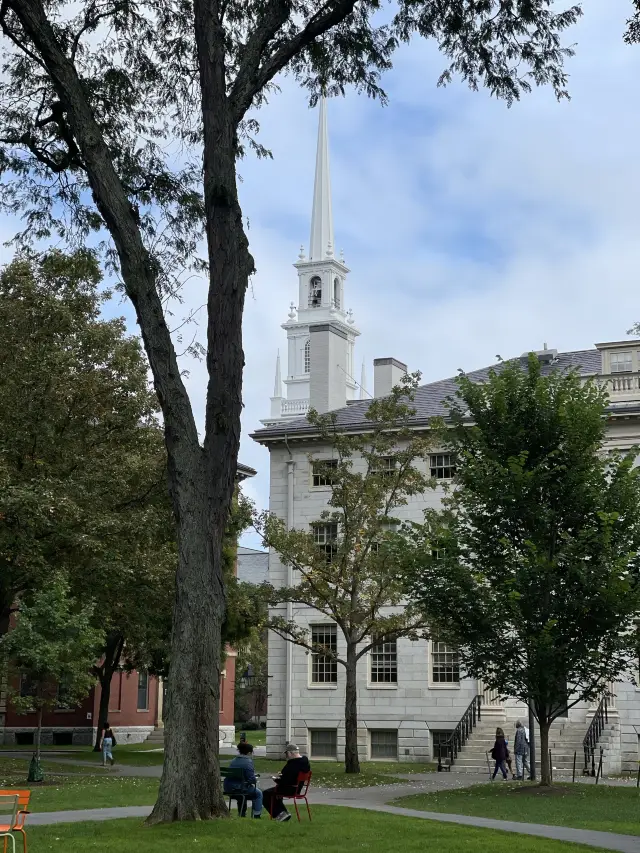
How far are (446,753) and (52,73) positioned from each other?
26.8 meters

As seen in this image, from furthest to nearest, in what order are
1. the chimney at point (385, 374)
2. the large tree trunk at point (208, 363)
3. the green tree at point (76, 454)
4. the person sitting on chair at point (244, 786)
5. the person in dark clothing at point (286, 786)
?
the chimney at point (385, 374), the green tree at point (76, 454), the person sitting on chair at point (244, 786), the person in dark clothing at point (286, 786), the large tree trunk at point (208, 363)

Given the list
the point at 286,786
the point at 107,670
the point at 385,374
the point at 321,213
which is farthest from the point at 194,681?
the point at 321,213

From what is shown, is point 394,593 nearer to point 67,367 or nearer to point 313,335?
point 67,367

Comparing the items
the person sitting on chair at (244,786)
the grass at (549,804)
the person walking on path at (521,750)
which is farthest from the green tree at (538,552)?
the person sitting on chair at (244,786)

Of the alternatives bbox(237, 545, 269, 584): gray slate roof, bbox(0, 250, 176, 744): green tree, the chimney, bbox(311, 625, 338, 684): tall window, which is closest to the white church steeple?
bbox(237, 545, 269, 584): gray slate roof

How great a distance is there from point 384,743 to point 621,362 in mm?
15232

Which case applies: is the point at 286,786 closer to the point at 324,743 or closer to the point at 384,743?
the point at 384,743

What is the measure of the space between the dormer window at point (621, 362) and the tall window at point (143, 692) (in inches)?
1139

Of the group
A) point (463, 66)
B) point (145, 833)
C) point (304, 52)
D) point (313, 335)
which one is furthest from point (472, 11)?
point (313, 335)

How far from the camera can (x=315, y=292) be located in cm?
11388

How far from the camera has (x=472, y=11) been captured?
1828 cm

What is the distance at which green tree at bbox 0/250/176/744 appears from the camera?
1193 inches

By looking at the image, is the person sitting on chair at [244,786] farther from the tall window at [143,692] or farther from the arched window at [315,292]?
the arched window at [315,292]

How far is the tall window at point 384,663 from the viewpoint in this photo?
39.8 m
